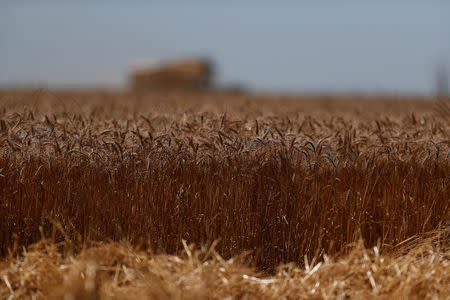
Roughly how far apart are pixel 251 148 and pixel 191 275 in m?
1.22

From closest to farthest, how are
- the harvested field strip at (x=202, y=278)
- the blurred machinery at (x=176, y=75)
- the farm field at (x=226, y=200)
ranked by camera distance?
1. the harvested field strip at (x=202, y=278)
2. the farm field at (x=226, y=200)
3. the blurred machinery at (x=176, y=75)

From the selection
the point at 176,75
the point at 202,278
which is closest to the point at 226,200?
the point at 202,278

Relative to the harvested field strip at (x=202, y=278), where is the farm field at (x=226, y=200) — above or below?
above

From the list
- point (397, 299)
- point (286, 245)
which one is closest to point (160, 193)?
point (286, 245)

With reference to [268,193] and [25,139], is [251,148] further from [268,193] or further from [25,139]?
[25,139]

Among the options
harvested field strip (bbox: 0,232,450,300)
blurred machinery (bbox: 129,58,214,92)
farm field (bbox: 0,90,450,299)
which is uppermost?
blurred machinery (bbox: 129,58,214,92)

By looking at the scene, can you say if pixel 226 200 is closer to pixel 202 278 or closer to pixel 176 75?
pixel 202 278

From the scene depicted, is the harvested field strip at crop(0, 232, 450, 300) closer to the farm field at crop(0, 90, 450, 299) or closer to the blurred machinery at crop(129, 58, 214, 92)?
the farm field at crop(0, 90, 450, 299)

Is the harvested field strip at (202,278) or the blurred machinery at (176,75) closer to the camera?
the harvested field strip at (202,278)

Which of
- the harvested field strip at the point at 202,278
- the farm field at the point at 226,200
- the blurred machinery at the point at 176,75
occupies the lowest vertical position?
the harvested field strip at the point at 202,278

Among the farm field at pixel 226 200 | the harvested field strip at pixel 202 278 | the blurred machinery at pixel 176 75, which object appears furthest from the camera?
the blurred machinery at pixel 176 75

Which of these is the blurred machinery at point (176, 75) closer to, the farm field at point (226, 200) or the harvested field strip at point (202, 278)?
the farm field at point (226, 200)

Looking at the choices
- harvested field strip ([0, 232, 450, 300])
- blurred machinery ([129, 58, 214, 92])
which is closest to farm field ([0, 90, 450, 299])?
harvested field strip ([0, 232, 450, 300])

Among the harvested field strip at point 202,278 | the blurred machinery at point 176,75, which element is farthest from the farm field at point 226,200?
the blurred machinery at point 176,75
